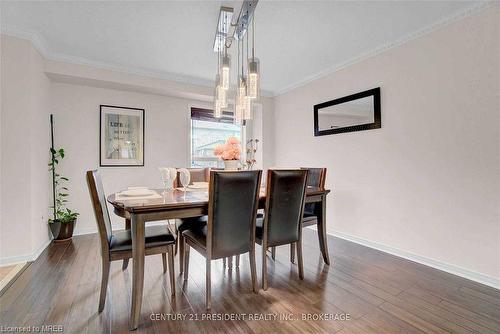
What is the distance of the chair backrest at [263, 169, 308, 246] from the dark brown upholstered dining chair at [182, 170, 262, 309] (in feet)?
0.59

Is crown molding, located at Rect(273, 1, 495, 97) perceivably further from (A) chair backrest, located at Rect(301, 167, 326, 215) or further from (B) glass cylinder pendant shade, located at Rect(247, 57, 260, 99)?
(B) glass cylinder pendant shade, located at Rect(247, 57, 260, 99)

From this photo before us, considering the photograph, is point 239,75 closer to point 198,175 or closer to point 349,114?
point 198,175

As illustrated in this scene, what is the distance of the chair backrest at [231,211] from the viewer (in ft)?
5.46

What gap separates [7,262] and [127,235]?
163 centimetres

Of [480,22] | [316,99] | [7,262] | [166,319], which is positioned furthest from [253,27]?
[7,262]

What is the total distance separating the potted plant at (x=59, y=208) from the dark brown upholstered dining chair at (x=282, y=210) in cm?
268

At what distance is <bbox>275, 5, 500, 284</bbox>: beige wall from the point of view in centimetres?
209

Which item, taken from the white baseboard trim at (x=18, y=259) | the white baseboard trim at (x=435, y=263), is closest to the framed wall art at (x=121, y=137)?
the white baseboard trim at (x=18, y=259)

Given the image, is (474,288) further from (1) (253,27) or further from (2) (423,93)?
(1) (253,27)

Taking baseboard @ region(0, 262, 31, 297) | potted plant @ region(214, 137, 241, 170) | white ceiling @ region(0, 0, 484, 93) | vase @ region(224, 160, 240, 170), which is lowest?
baseboard @ region(0, 262, 31, 297)

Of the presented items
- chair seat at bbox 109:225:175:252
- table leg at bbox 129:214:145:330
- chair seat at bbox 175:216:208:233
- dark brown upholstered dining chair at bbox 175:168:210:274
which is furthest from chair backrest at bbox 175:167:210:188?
table leg at bbox 129:214:145:330

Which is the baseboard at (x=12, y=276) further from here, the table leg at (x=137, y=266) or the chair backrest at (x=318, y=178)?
the chair backrest at (x=318, y=178)

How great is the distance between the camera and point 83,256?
8.64 feet

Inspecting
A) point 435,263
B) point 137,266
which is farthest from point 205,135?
point 435,263
